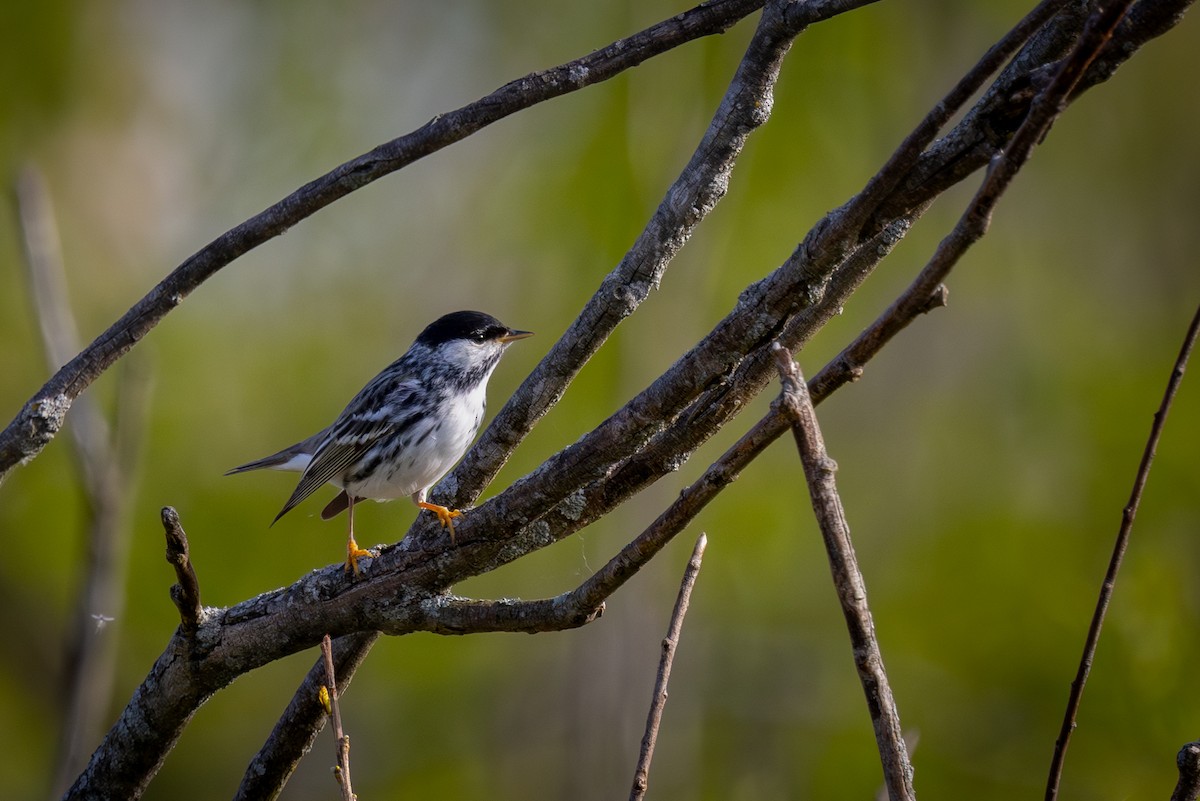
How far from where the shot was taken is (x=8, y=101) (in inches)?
295

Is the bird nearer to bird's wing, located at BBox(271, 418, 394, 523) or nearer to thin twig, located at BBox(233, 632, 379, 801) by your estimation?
bird's wing, located at BBox(271, 418, 394, 523)

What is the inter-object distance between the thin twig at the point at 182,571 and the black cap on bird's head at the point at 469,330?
2.75 meters

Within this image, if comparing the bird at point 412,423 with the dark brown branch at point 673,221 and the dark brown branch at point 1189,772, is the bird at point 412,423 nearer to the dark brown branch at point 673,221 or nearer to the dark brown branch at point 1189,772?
the dark brown branch at point 673,221

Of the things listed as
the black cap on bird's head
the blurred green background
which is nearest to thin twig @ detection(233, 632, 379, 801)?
the black cap on bird's head

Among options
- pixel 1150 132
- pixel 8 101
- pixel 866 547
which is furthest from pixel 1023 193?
pixel 8 101

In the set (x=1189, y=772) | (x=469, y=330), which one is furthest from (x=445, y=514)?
(x=469, y=330)

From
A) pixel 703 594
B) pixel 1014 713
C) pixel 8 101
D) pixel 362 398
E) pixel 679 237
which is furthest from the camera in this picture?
pixel 703 594

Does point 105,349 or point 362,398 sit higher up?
point 362,398

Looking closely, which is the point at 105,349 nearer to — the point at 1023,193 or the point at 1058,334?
the point at 1058,334

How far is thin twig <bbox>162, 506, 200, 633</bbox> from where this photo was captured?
75.3 inches

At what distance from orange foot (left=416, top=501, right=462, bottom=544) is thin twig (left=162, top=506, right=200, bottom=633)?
50cm

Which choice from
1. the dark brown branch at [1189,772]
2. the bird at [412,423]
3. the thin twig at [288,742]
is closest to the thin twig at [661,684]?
the dark brown branch at [1189,772]

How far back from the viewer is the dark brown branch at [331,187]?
2027 millimetres

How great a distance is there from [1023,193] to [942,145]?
8.67 meters
